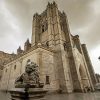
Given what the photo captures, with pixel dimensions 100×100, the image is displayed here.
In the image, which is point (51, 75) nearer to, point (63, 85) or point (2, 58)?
point (63, 85)

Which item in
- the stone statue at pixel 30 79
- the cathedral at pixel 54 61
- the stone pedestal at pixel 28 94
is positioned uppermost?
the cathedral at pixel 54 61

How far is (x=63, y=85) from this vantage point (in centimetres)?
1886

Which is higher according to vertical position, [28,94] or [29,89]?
[29,89]

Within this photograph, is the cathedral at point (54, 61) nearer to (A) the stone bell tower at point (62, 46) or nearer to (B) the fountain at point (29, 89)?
(A) the stone bell tower at point (62, 46)

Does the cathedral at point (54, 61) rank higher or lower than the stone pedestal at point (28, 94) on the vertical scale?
higher

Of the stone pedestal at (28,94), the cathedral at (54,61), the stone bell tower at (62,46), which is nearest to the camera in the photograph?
the stone pedestal at (28,94)

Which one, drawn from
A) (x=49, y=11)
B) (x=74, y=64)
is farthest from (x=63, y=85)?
(x=49, y=11)

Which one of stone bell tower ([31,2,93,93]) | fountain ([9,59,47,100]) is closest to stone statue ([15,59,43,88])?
fountain ([9,59,47,100])

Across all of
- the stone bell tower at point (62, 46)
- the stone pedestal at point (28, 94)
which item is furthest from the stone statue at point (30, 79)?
the stone bell tower at point (62, 46)

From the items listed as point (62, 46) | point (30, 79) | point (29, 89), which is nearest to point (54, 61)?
point (62, 46)

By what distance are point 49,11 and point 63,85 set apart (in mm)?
22676

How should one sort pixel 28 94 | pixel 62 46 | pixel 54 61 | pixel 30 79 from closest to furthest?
pixel 28 94
pixel 30 79
pixel 54 61
pixel 62 46

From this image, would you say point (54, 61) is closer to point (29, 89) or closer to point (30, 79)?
point (30, 79)

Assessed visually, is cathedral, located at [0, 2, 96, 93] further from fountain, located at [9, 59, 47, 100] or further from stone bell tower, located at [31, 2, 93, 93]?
fountain, located at [9, 59, 47, 100]
